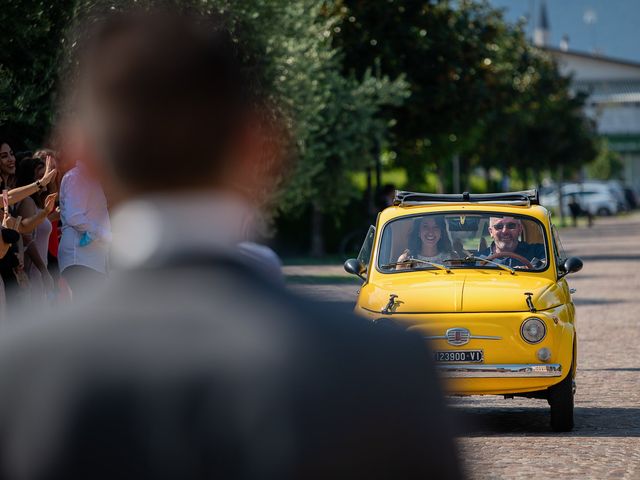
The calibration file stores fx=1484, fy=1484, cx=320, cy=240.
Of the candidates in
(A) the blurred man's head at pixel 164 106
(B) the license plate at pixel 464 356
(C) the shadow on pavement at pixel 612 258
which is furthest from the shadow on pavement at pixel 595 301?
(A) the blurred man's head at pixel 164 106

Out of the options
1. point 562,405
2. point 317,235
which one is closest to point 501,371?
point 562,405

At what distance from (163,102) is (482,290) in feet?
27.1

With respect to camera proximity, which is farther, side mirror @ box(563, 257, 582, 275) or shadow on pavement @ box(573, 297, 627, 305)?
shadow on pavement @ box(573, 297, 627, 305)

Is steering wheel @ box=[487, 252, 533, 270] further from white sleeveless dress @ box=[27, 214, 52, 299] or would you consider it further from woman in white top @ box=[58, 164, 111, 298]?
white sleeveless dress @ box=[27, 214, 52, 299]

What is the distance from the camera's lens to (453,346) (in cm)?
978

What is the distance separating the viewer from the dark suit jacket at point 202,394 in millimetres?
1675

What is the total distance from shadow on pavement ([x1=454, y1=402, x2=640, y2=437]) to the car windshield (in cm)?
110

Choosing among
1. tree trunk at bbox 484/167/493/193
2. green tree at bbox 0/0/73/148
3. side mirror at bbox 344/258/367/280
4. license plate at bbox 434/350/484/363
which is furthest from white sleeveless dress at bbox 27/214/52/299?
tree trunk at bbox 484/167/493/193

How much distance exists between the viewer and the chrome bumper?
970 centimetres

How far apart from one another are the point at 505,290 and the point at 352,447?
844 centimetres

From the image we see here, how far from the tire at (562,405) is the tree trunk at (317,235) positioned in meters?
26.1

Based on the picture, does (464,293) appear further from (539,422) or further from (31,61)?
(31,61)

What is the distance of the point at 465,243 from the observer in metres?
10.9

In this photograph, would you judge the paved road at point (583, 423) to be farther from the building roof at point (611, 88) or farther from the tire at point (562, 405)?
the building roof at point (611, 88)
